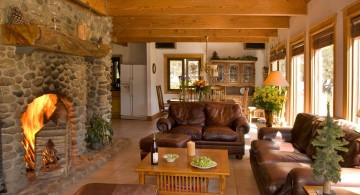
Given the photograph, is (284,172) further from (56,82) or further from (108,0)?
(108,0)

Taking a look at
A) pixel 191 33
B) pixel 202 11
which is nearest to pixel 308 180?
pixel 202 11

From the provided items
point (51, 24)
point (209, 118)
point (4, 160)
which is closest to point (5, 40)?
point (51, 24)

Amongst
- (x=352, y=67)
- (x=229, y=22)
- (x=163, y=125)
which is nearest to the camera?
(x=352, y=67)

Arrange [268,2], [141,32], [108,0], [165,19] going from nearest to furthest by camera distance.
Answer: [268,2] → [108,0] → [165,19] → [141,32]

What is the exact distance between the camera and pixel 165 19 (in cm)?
667

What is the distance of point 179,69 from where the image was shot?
11.0 meters

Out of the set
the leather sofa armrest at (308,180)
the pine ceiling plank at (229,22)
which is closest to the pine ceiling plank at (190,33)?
the pine ceiling plank at (229,22)

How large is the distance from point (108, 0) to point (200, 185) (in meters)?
3.67

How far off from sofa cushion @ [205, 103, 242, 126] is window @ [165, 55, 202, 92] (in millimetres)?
4857

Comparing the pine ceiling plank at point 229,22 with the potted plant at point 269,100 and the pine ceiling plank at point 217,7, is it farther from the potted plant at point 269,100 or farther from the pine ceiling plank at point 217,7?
the potted plant at point 269,100

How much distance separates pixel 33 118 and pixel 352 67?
4022mm

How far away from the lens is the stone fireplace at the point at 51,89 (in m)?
3.33

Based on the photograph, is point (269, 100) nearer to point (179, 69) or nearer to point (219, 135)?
point (219, 135)

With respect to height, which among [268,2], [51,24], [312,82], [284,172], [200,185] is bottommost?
[200,185]
